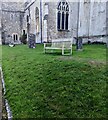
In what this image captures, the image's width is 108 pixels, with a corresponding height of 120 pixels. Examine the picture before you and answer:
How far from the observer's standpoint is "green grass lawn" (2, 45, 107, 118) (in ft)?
21.6

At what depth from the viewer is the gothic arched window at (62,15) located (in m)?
27.1

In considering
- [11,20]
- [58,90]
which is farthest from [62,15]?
[58,90]

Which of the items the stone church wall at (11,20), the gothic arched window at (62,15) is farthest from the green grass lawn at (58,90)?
the stone church wall at (11,20)

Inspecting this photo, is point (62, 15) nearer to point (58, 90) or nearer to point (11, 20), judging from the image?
point (11, 20)

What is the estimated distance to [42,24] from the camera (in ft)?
87.1

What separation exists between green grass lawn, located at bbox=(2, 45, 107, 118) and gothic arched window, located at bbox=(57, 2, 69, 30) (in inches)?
666

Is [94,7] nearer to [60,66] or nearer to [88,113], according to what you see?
[60,66]

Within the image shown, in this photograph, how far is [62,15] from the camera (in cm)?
2720

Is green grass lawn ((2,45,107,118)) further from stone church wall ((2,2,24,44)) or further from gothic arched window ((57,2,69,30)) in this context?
stone church wall ((2,2,24,44))

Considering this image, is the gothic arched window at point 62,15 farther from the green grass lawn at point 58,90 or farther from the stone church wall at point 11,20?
the green grass lawn at point 58,90

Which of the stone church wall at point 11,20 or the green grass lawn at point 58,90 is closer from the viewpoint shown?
the green grass lawn at point 58,90

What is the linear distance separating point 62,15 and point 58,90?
67.3ft

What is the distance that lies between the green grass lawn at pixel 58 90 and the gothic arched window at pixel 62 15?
16924mm

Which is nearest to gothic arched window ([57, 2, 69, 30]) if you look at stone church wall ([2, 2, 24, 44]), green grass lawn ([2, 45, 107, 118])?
stone church wall ([2, 2, 24, 44])
